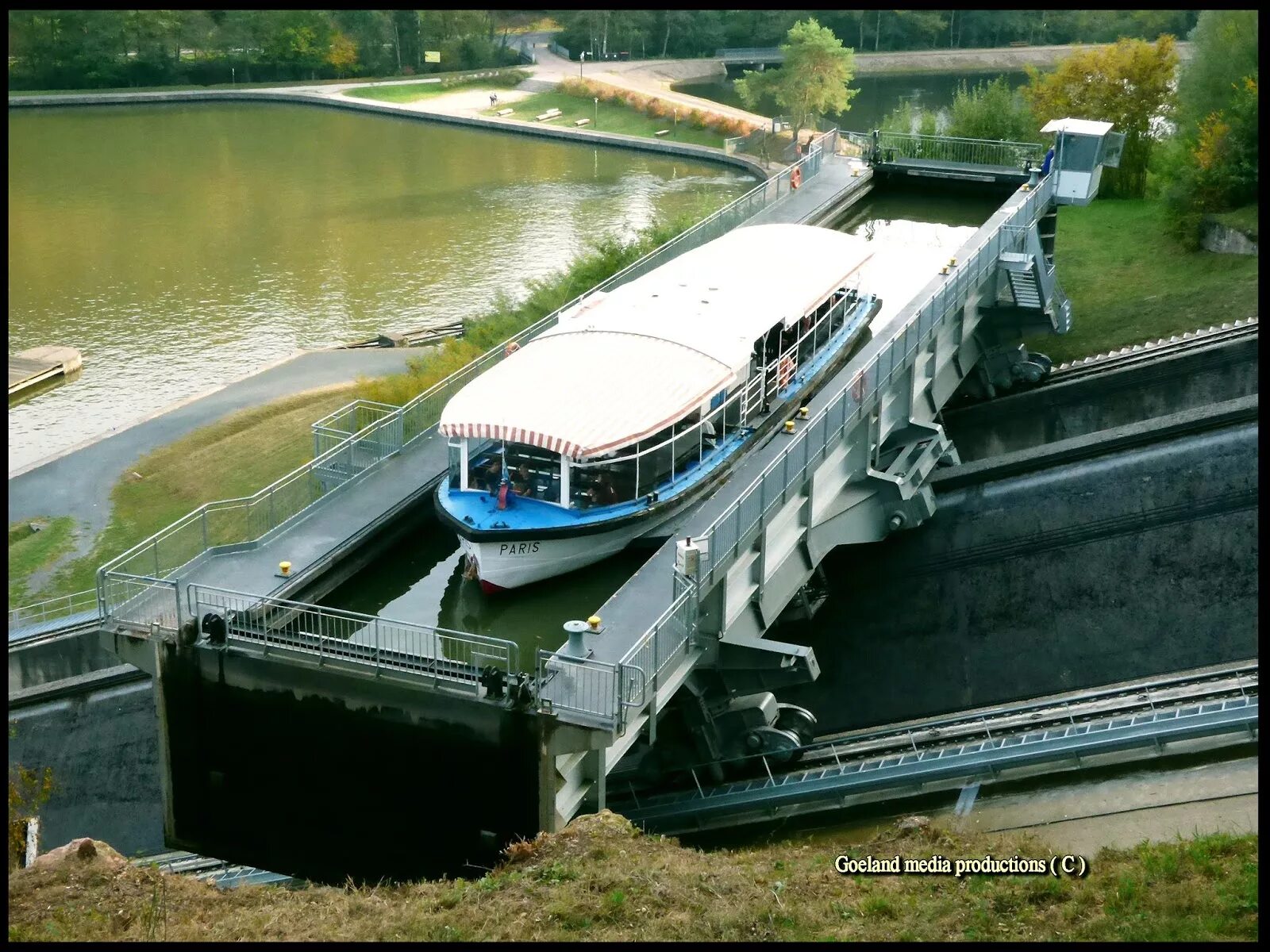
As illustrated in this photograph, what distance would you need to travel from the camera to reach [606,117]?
8962cm

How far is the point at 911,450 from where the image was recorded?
89.0ft

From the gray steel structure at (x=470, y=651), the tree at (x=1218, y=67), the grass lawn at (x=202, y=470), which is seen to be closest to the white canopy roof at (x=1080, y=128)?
the tree at (x=1218, y=67)

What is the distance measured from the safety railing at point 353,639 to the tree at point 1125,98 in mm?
37625

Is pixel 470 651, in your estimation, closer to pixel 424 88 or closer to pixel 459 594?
pixel 459 594

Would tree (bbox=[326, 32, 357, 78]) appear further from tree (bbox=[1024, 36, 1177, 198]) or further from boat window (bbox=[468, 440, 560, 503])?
boat window (bbox=[468, 440, 560, 503])

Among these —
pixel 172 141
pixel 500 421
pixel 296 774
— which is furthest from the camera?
pixel 172 141

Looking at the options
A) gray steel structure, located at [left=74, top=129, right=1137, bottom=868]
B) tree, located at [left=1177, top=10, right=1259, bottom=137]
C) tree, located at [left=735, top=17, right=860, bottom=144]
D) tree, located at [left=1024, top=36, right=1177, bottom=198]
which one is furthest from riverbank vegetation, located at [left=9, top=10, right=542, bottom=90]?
gray steel structure, located at [left=74, top=129, right=1137, bottom=868]

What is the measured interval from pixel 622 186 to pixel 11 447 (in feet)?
132

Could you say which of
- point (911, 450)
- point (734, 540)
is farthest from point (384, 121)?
point (734, 540)

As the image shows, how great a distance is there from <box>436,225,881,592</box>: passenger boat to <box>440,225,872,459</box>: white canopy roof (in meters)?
0.03

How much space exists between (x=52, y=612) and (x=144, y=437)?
9789 millimetres

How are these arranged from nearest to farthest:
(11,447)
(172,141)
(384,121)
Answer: (11,447) < (172,141) < (384,121)

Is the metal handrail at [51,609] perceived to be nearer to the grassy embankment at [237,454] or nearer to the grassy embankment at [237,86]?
the grassy embankment at [237,454]

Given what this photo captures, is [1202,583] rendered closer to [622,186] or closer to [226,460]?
[226,460]
